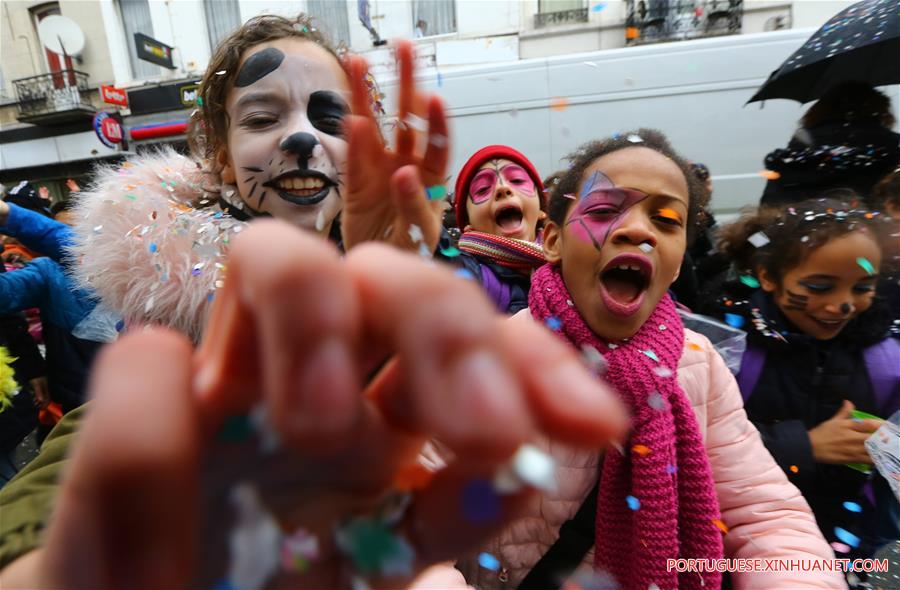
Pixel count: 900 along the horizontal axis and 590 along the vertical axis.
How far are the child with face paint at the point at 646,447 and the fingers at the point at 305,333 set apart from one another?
89cm

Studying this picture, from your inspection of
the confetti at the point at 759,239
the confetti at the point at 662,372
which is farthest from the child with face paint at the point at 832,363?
Answer: the confetti at the point at 662,372

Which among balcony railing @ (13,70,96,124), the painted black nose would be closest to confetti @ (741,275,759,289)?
the painted black nose

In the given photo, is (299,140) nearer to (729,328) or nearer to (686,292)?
(729,328)

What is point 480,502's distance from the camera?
37 centimetres

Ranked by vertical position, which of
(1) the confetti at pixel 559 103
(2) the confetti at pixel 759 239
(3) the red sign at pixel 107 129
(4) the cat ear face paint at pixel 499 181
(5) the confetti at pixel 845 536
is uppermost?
(3) the red sign at pixel 107 129

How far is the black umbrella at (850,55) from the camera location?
2.04 m

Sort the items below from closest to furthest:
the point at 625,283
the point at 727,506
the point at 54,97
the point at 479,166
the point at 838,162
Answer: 1. the point at 727,506
2. the point at 625,283
3. the point at 838,162
4. the point at 479,166
5. the point at 54,97

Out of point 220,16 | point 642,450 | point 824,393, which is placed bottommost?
point 824,393

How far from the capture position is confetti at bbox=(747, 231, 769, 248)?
1.68m

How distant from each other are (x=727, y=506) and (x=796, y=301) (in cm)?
74

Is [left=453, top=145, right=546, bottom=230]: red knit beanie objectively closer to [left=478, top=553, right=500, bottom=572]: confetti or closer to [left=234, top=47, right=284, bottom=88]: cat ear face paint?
[left=234, top=47, right=284, bottom=88]: cat ear face paint

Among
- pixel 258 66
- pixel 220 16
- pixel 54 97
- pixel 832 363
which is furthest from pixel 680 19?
pixel 54 97

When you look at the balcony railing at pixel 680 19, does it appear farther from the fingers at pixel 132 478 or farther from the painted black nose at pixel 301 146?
the fingers at pixel 132 478

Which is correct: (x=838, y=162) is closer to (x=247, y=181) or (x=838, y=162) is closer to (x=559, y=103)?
(x=247, y=181)
